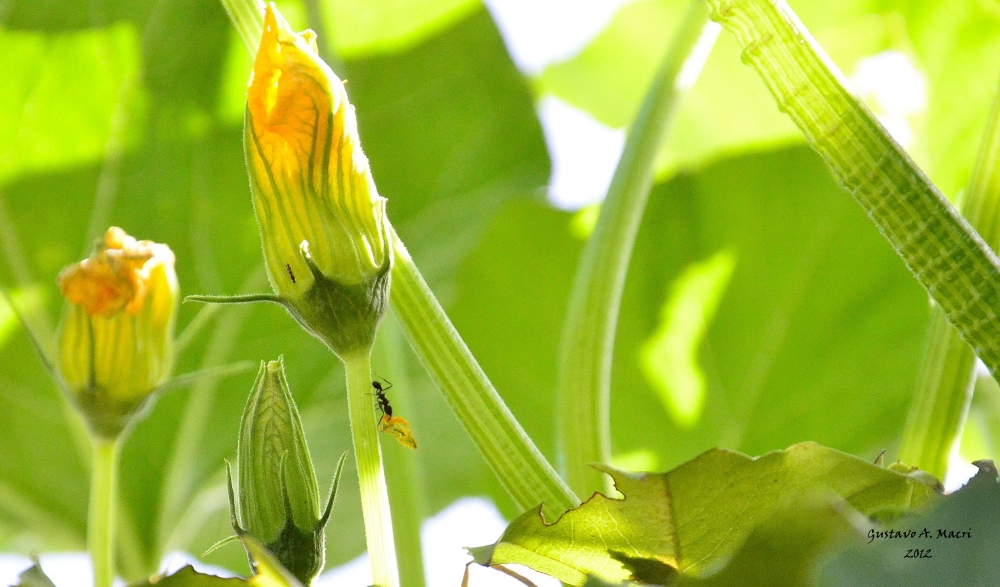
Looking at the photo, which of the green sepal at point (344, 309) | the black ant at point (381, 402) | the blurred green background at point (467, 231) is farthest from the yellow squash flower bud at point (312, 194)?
the blurred green background at point (467, 231)

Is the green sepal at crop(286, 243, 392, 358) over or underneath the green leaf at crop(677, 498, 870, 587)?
over

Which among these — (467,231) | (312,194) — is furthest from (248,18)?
(467,231)

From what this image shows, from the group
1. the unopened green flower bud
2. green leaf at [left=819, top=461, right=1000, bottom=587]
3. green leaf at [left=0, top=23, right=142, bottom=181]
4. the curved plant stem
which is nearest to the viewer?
green leaf at [left=819, top=461, right=1000, bottom=587]

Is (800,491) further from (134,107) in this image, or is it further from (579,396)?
(134,107)

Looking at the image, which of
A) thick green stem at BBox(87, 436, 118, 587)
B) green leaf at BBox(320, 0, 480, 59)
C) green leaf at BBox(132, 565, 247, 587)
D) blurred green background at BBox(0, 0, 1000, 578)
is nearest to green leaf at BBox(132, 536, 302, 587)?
green leaf at BBox(132, 565, 247, 587)

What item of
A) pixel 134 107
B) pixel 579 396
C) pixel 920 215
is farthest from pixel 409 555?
pixel 134 107

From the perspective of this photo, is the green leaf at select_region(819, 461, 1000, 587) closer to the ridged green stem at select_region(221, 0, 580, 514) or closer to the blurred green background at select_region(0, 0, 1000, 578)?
the ridged green stem at select_region(221, 0, 580, 514)

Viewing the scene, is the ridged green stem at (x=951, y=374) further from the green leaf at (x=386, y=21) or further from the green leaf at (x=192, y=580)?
the green leaf at (x=386, y=21)
